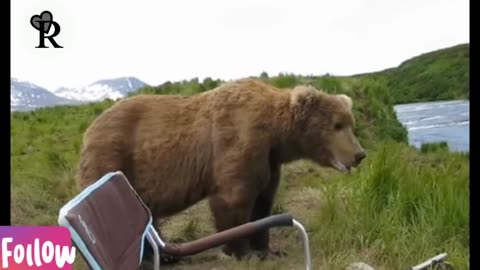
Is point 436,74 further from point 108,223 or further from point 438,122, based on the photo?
point 108,223

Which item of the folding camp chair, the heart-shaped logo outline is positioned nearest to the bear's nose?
the folding camp chair

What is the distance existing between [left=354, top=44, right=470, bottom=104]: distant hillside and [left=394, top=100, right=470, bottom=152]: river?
0.17ft

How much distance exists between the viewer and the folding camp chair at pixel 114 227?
1771 mm

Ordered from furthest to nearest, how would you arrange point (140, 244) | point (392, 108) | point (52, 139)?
point (52, 139)
point (392, 108)
point (140, 244)

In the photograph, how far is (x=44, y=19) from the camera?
4105 mm

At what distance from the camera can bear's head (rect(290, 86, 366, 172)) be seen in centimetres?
375

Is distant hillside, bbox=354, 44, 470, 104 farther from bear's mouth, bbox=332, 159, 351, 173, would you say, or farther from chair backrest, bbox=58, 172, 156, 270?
chair backrest, bbox=58, 172, 156, 270

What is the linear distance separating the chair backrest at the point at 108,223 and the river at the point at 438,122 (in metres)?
2.08

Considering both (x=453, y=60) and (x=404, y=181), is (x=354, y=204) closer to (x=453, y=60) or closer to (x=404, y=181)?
(x=404, y=181)

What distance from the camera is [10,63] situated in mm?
4086

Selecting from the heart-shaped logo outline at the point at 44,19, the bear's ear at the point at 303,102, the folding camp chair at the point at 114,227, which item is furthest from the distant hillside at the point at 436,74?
the heart-shaped logo outline at the point at 44,19

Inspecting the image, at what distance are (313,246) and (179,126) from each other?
96 cm

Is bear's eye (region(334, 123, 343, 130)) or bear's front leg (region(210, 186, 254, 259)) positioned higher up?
bear's eye (region(334, 123, 343, 130))

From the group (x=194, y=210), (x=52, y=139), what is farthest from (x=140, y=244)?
(x=52, y=139)
